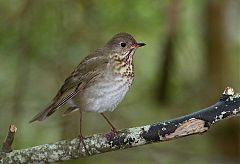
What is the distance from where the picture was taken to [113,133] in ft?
15.5

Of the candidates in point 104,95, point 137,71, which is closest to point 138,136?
point 104,95

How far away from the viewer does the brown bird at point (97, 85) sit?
5582mm

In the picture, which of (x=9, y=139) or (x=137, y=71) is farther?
(x=137, y=71)

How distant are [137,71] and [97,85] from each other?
9.13ft

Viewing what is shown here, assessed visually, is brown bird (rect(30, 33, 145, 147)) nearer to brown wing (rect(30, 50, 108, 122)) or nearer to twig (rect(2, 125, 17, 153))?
brown wing (rect(30, 50, 108, 122))

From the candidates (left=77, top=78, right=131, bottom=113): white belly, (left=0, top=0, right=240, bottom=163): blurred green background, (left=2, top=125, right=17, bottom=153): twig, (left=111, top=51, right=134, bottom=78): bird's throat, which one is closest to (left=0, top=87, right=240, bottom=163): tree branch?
(left=2, top=125, right=17, bottom=153): twig

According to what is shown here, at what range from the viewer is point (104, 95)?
18.4ft

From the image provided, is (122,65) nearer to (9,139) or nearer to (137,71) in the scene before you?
(9,139)

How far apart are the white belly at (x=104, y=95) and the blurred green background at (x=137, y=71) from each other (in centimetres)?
137

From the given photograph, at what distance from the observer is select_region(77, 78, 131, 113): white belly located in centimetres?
557

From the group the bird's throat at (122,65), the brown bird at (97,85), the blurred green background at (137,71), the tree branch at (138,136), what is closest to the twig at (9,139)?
the tree branch at (138,136)

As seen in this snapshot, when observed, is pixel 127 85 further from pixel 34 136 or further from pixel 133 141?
pixel 34 136

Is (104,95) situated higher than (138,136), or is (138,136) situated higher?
(104,95)

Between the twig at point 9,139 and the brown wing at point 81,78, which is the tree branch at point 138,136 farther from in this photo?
the brown wing at point 81,78
